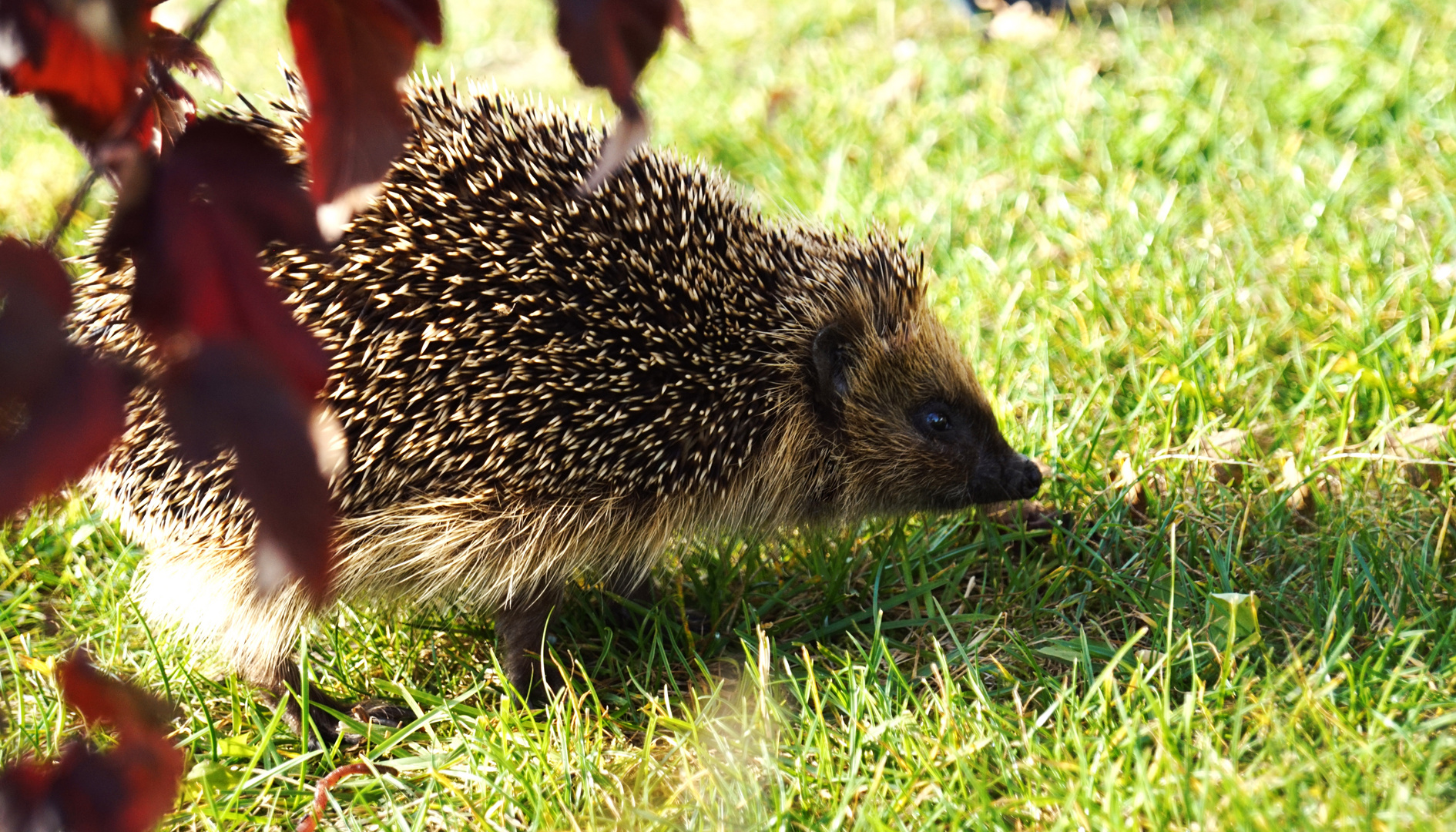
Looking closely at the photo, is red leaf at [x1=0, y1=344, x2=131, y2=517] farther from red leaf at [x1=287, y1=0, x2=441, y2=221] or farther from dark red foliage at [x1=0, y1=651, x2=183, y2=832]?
dark red foliage at [x1=0, y1=651, x2=183, y2=832]

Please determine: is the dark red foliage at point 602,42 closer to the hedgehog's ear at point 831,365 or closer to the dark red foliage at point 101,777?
the dark red foliage at point 101,777

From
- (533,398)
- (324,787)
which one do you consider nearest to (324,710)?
(324,787)

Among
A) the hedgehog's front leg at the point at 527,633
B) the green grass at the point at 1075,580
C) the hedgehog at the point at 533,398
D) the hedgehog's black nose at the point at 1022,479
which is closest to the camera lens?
the green grass at the point at 1075,580

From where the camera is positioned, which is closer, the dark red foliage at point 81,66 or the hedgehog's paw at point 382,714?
the dark red foliage at point 81,66

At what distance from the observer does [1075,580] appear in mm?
3771

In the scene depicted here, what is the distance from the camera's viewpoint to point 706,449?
12.3ft

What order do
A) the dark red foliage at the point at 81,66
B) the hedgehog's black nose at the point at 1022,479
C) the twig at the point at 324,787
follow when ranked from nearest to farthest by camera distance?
→ the dark red foliage at the point at 81,66
the twig at the point at 324,787
the hedgehog's black nose at the point at 1022,479

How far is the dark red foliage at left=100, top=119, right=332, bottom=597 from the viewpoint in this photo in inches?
50.7

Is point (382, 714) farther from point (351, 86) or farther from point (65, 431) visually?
point (351, 86)

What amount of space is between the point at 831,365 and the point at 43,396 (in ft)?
9.72

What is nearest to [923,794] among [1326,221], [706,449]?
[706,449]

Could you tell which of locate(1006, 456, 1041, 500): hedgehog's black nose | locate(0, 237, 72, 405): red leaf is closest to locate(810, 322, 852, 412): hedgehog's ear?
locate(1006, 456, 1041, 500): hedgehog's black nose

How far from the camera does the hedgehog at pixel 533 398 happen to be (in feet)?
11.0

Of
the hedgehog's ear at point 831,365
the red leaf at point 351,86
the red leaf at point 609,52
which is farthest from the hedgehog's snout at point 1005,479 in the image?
the red leaf at point 351,86
